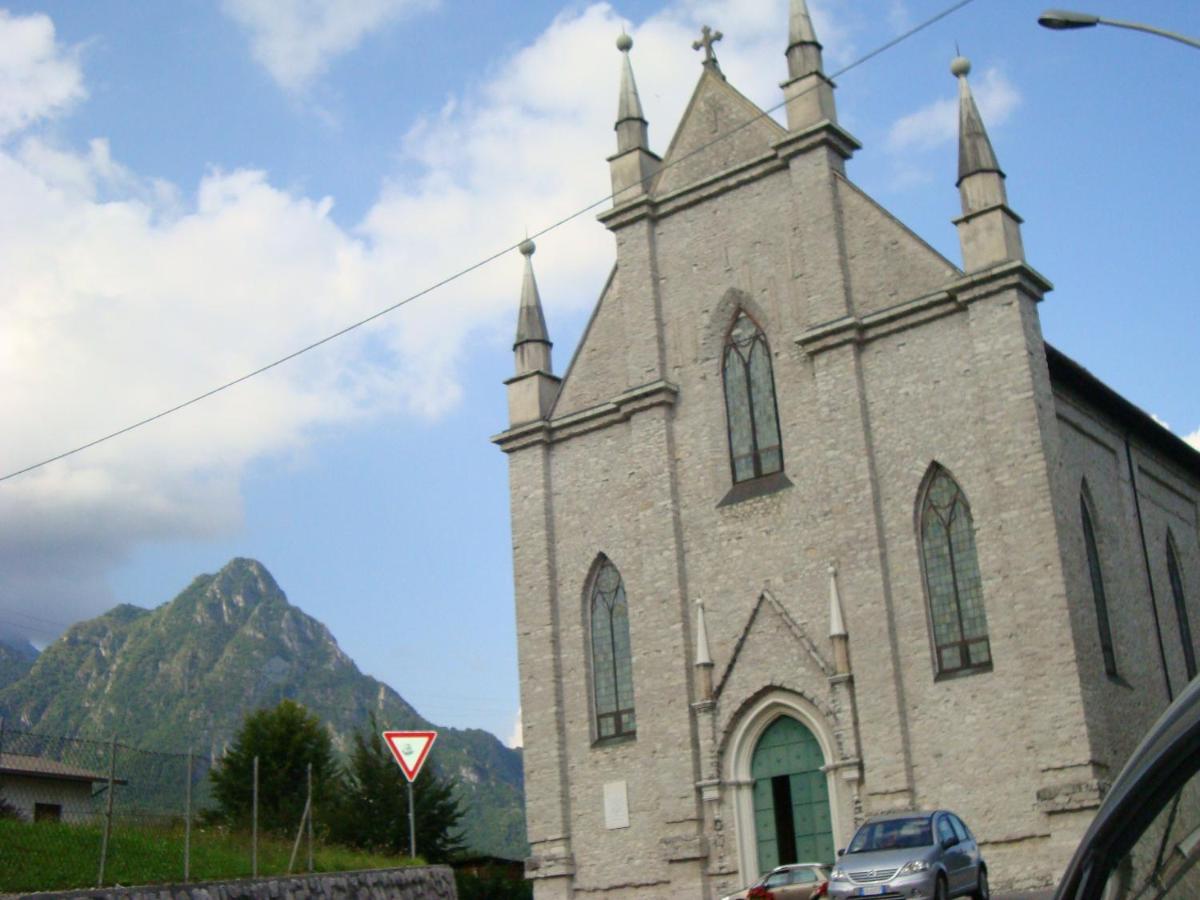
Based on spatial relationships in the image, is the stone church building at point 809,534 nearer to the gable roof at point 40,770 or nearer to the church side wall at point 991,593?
the church side wall at point 991,593

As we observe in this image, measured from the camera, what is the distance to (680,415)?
29797 mm

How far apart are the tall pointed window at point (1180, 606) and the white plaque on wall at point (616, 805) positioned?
12758mm

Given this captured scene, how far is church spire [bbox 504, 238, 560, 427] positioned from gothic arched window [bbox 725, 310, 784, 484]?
195 inches

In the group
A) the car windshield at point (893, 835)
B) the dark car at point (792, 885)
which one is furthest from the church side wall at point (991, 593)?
the car windshield at point (893, 835)

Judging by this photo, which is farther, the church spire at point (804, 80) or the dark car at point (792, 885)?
the church spire at point (804, 80)

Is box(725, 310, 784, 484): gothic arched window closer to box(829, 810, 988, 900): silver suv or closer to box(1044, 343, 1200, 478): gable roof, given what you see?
box(1044, 343, 1200, 478): gable roof

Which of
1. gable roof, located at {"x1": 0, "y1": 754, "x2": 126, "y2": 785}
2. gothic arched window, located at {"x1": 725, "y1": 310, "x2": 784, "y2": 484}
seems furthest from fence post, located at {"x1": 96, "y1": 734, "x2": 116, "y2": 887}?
gothic arched window, located at {"x1": 725, "y1": 310, "x2": 784, "y2": 484}

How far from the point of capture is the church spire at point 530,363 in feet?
106

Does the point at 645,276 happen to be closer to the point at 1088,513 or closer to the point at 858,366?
the point at 858,366

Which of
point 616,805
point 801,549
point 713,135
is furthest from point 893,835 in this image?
point 713,135

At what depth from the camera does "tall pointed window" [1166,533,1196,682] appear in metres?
30.5

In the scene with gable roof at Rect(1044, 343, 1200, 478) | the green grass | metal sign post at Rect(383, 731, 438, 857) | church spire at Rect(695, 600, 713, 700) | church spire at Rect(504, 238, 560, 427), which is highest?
church spire at Rect(504, 238, 560, 427)

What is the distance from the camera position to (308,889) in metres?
18.0

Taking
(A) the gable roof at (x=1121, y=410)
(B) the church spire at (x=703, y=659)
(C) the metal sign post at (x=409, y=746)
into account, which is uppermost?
(A) the gable roof at (x=1121, y=410)
